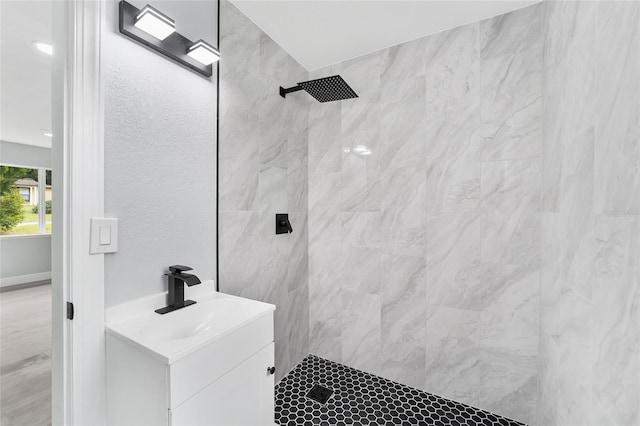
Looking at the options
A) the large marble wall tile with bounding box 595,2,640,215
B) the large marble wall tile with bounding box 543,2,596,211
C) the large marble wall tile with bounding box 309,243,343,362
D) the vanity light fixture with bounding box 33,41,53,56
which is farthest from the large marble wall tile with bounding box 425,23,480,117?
the vanity light fixture with bounding box 33,41,53,56

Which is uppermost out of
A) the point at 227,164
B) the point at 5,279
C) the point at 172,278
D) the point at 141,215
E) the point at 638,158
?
the point at 227,164

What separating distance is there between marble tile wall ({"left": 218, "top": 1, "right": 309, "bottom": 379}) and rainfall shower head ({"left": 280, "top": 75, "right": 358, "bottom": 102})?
22 cm

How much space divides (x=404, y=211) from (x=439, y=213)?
0.22 m

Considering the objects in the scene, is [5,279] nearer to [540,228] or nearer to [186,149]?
[186,149]

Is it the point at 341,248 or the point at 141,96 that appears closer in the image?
the point at 141,96

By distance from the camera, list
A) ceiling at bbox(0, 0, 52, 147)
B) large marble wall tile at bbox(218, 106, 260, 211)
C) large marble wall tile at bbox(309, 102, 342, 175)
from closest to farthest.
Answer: large marble wall tile at bbox(218, 106, 260, 211) < ceiling at bbox(0, 0, 52, 147) < large marble wall tile at bbox(309, 102, 342, 175)

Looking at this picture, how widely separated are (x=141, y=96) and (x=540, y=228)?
2.09m

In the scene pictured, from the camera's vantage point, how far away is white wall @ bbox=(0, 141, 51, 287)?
4.44 meters

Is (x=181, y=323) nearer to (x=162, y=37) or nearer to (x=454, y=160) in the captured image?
(x=162, y=37)

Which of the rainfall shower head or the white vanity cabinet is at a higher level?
the rainfall shower head

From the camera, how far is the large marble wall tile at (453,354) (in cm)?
168

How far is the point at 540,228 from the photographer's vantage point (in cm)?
152

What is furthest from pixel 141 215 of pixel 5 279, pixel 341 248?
pixel 5 279

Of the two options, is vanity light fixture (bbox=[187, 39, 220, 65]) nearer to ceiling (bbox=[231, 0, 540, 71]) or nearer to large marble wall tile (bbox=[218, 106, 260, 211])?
large marble wall tile (bbox=[218, 106, 260, 211])
